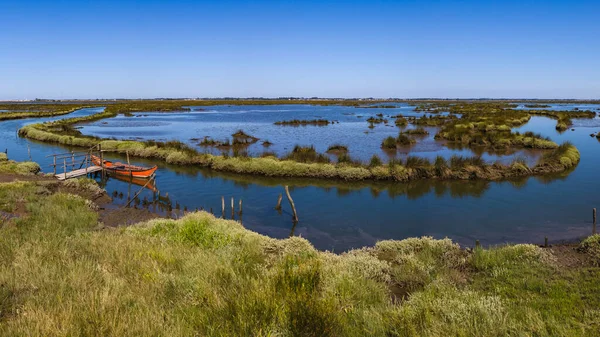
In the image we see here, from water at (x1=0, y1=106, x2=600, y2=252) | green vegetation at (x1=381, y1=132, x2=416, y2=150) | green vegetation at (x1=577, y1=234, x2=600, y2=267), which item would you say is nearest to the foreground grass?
green vegetation at (x1=577, y1=234, x2=600, y2=267)

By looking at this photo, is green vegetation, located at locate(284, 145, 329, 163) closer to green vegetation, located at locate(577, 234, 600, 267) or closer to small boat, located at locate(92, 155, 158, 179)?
small boat, located at locate(92, 155, 158, 179)

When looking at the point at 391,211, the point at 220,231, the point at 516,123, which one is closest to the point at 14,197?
the point at 220,231

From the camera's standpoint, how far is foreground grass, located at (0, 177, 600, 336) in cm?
464

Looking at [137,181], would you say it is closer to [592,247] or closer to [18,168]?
[18,168]

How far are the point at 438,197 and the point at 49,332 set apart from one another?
2146cm

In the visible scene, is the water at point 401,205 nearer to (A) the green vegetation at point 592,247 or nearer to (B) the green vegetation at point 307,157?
(A) the green vegetation at point 592,247

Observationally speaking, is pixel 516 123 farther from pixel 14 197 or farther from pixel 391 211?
pixel 14 197

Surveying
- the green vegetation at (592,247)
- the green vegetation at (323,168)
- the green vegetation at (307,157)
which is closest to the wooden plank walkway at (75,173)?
the green vegetation at (323,168)

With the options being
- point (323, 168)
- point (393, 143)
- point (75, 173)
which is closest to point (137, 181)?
point (75, 173)

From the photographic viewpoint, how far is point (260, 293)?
17.4 ft

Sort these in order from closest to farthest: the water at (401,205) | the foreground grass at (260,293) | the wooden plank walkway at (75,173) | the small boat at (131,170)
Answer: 1. the foreground grass at (260,293)
2. the water at (401,205)
3. the wooden plank walkway at (75,173)
4. the small boat at (131,170)

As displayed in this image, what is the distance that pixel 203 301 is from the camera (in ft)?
18.2

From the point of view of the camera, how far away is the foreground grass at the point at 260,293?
4637 millimetres

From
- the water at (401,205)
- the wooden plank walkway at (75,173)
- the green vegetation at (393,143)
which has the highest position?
the green vegetation at (393,143)
